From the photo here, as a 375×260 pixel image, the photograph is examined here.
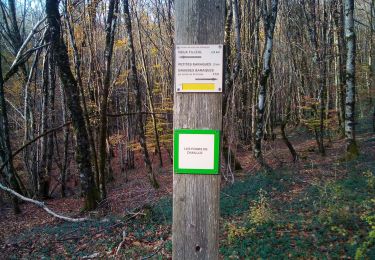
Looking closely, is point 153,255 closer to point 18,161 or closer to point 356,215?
point 356,215

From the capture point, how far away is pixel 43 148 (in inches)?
569

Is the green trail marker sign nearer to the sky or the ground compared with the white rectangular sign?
nearer to the ground

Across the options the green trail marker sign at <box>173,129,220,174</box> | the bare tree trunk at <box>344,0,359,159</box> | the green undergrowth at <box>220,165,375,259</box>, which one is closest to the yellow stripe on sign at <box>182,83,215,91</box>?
the green trail marker sign at <box>173,129,220,174</box>

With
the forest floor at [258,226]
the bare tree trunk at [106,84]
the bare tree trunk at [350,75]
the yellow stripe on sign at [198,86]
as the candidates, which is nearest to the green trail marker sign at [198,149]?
the yellow stripe on sign at [198,86]

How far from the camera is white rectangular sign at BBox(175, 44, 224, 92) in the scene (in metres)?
2.03

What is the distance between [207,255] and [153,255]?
3.50 meters

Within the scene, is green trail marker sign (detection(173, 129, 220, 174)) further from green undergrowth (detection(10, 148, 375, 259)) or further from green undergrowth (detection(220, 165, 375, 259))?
green undergrowth (detection(220, 165, 375, 259))

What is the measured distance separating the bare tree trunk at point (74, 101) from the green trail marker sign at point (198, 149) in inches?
→ 263

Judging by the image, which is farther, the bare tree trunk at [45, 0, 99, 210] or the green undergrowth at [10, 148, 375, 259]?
the bare tree trunk at [45, 0, 99, 210]

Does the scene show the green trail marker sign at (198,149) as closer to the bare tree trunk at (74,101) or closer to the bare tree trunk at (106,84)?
the bare tree trunk at (74,101)

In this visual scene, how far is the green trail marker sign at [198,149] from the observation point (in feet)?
6.67

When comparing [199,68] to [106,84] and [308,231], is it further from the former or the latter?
[106,84]

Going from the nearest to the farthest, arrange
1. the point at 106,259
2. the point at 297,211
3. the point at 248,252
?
the point at 248,252 < the point at 106,259 < the point at 297,211

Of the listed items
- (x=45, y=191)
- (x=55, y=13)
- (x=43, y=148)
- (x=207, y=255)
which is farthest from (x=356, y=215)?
(x=45, y=191)
